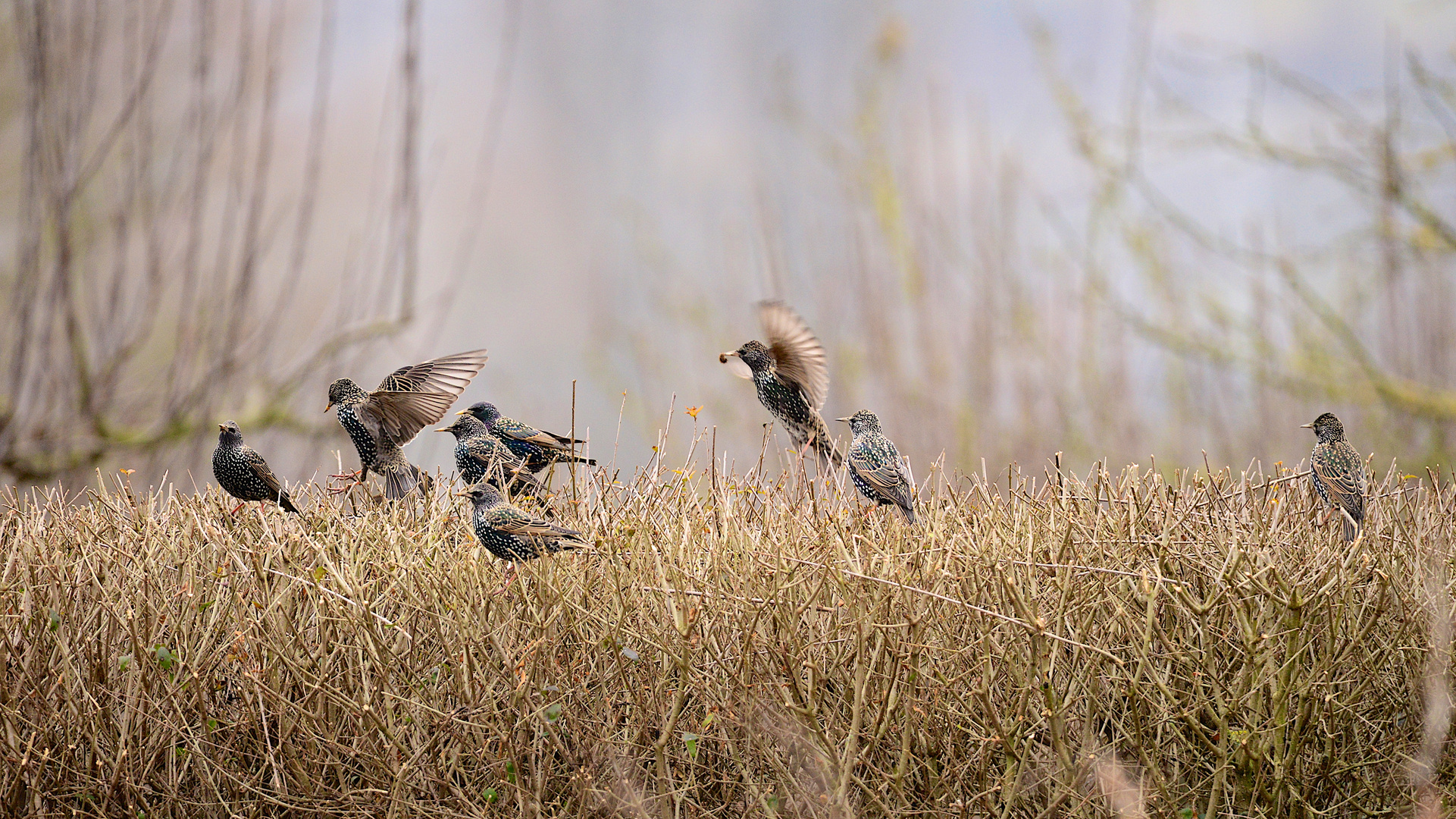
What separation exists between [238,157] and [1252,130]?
5.58m

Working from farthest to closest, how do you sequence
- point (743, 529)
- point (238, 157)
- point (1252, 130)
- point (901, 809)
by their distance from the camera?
1. point (1252, 130)
2. point (238, 157)
3. point (743, 529)
4. point (901, 809)

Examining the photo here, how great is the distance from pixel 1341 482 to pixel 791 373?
1750 millimetres

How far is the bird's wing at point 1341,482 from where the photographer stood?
11.2ft

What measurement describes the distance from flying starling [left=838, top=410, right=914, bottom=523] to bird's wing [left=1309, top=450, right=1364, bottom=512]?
4.08 ft

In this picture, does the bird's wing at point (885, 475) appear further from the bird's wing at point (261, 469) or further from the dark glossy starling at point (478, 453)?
the bird's wing at point (261, 469)

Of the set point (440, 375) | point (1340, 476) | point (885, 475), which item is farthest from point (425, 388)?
point (1340, 476)

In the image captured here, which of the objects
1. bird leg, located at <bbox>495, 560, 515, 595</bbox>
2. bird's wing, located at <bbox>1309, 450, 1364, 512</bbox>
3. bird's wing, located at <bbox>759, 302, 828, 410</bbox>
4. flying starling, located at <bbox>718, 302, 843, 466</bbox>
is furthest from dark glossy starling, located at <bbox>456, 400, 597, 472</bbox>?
bird's wing, located at <bbox>1309, 450, 1364, 512</bbox>

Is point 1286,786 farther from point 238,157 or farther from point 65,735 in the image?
point 238,157

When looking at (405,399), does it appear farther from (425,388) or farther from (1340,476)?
(1340,476)

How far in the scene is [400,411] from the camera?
3514 mm

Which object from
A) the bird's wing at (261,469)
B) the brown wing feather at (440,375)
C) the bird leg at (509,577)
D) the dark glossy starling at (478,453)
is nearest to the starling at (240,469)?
the bird's wing at (261,469)

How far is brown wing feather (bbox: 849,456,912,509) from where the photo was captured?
3553mm

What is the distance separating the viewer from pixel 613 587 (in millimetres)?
3098

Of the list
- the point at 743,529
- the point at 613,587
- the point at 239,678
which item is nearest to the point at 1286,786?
the point at 743,529
